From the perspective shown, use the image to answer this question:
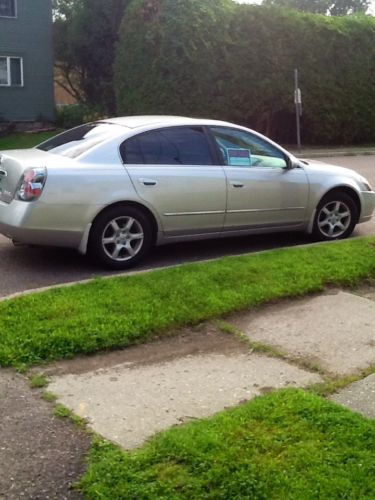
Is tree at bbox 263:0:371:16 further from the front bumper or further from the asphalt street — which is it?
the asphalt street

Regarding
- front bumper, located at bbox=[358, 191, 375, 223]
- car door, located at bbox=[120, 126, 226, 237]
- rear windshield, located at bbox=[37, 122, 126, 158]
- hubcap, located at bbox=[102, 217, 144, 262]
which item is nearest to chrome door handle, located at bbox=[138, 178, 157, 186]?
car door, located at bbox=[120, 126, 226, 237]

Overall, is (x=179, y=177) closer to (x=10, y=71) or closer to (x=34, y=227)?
(x=34, y=227)

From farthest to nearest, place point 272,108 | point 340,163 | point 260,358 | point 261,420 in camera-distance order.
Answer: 1. point 272,108
2. point 340,163
3. point 260,358
4. point 261,420

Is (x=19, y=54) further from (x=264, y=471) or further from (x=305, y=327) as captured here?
(x=264, y=471)

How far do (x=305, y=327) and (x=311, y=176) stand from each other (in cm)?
302

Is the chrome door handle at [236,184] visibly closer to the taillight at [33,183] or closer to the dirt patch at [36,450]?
the taillight at [33,183]

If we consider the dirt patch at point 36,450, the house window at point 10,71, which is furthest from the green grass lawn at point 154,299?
the house window at point 10,71

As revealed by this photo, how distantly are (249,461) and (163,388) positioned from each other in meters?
1.12

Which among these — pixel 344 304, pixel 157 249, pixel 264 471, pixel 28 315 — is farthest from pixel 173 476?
pixel 157 249

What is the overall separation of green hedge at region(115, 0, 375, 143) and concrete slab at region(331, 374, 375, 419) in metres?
17.9

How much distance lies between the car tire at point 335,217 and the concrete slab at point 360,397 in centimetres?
400

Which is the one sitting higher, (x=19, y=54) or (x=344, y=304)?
(x=19, y=54)

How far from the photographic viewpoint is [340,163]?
19.4m

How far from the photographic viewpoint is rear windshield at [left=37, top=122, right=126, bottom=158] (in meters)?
7.31
